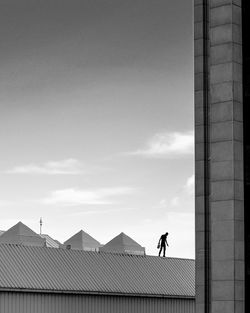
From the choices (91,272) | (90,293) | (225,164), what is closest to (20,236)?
(91,272)

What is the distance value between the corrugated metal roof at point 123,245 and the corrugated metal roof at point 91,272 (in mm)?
68998

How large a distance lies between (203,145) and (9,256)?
2341cm

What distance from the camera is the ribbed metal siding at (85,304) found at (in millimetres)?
68188

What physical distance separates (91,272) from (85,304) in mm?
3674

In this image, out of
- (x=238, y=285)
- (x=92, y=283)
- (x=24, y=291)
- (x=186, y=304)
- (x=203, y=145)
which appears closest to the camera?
(x=238, y=285)

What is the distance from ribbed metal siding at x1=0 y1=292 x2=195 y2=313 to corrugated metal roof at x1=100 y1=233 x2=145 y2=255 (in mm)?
72583

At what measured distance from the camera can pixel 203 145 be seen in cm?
5500

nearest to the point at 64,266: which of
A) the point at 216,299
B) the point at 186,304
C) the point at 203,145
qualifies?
the point at 186,304

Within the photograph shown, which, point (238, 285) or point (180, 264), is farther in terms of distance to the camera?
point (180, 264)

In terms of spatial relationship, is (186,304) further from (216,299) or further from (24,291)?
(216,299)

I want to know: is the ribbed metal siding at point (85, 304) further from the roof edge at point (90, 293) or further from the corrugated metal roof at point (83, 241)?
the corrugated metal roof at point (83, 241)

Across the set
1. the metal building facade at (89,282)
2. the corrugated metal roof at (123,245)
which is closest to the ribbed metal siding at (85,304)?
the metal building facade at (89,282)

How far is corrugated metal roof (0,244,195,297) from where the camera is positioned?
233ft

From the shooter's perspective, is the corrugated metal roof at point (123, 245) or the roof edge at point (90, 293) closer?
the roof edge at point (90, 293)
